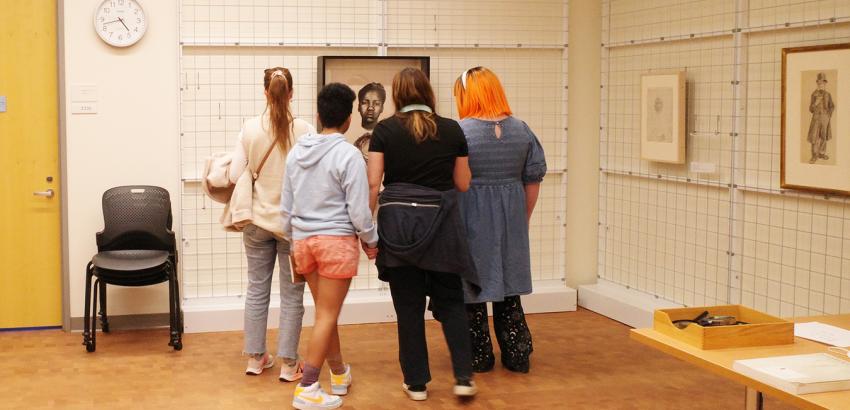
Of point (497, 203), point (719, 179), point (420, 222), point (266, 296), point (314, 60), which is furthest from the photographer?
point (314, 60)

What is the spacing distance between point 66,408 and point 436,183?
210cm

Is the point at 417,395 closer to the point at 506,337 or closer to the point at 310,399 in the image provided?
the point at 310,399

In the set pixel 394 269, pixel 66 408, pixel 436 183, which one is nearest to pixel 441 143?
pixel 436 183

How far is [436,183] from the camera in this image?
4.67 metres

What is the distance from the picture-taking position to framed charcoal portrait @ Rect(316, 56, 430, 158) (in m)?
6.50

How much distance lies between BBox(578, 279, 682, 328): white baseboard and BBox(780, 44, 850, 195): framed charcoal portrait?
1.43 m

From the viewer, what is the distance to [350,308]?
21.4 ft

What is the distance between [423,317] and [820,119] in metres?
2.22

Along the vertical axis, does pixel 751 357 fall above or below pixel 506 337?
above

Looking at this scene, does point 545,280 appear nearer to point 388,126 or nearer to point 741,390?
point 741,390

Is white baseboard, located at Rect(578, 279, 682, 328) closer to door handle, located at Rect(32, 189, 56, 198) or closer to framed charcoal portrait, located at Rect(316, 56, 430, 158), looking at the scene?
framed charcoal portrait, located at Rect(316, 56, 430, 158)

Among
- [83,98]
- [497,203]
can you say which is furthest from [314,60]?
[497,203]

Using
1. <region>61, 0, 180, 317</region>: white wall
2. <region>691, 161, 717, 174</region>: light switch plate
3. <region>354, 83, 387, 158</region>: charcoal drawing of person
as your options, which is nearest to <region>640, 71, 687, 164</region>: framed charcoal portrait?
<region>691, 161, 717, 174</region>: light switch plate

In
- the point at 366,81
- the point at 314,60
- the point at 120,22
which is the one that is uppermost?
the point at 120,22
